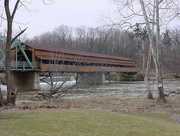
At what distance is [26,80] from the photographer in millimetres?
30828

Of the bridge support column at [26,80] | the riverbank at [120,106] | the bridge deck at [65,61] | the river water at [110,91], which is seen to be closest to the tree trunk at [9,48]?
the riverbank at [120,106]

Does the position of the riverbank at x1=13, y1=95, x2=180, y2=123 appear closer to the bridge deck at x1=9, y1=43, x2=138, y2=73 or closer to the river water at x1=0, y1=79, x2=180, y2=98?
the river water at x1=0, y1=79, x2=180, y2=98

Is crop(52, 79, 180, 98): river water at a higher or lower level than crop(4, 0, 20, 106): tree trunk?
lower

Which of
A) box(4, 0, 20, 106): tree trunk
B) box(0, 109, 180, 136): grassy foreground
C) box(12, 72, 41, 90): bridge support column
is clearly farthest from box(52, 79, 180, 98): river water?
box(0, 109, 180, 136): grassy foreground

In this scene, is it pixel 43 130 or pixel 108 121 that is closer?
pixel 43 130

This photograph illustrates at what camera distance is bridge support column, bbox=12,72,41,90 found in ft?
96.7

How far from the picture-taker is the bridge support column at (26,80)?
29484mm

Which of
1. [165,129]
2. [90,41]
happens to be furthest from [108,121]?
A: [90,41]

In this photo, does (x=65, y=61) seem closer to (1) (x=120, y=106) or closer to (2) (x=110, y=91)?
(2) (x=110, y=91)

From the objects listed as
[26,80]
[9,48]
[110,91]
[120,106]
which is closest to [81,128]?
[9,48]

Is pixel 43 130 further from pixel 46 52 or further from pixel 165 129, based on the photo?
pixel 46 52

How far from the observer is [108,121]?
6914mm

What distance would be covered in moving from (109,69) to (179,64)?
12389mm

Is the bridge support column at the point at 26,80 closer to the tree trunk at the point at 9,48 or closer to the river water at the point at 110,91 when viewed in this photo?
the river water at the point at 110,91
